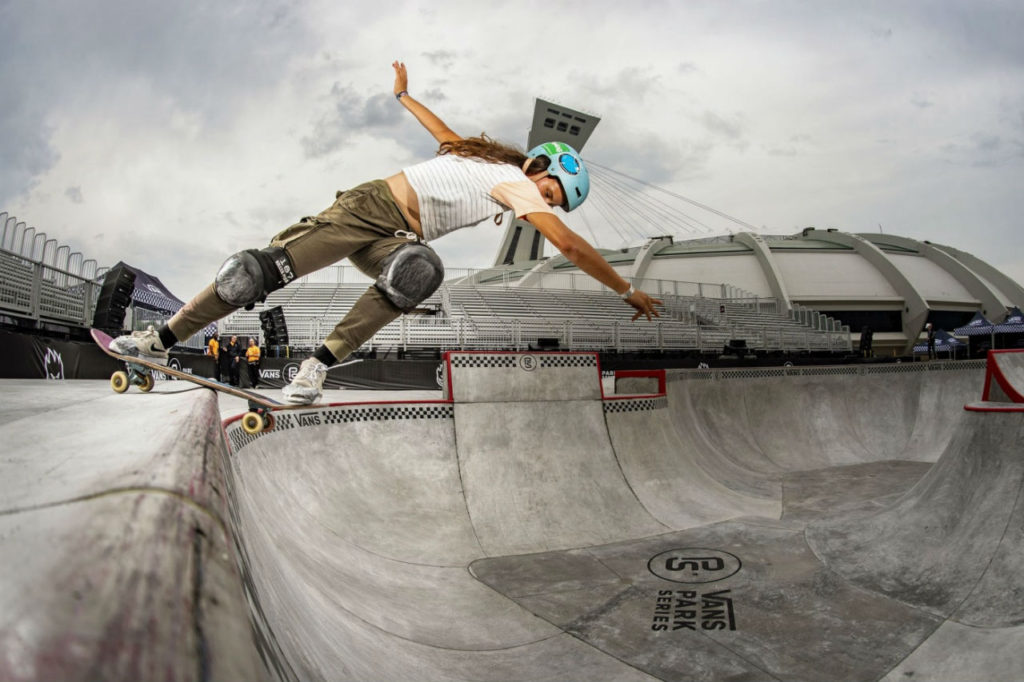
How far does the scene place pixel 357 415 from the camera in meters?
5.15

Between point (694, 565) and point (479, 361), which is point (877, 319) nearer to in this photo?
point (479, 361)

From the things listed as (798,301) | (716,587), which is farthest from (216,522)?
(798,301)

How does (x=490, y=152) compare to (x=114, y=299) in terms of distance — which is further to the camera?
(x=114, y=299)

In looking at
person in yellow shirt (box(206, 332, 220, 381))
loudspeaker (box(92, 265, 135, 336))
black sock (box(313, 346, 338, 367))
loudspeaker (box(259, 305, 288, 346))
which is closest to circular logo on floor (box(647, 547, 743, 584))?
black sock (box(313, 346, 338, 367))

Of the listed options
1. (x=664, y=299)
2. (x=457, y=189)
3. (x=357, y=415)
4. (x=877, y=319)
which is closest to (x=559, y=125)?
(x=664, y=299)

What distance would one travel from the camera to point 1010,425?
3480 mm

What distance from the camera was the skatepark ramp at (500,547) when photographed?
0.48 meters

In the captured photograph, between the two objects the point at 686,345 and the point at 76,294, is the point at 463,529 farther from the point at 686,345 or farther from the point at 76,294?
the point at 686,345

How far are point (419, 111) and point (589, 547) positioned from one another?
10.2ft

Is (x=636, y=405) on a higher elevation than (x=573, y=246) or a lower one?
lower

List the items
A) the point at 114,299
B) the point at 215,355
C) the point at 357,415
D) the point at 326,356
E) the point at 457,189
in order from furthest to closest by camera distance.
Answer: the point at 215,355 → the point at 114,299 → the point at 357,415 → the point at 326,356 → the point at 457,189

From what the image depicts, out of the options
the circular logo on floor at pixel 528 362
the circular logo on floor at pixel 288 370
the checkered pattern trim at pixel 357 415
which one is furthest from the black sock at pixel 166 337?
the circular logo on floor at pixel 288 370

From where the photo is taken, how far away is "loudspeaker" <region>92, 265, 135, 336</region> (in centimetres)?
932

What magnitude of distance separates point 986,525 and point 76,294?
1226cm
